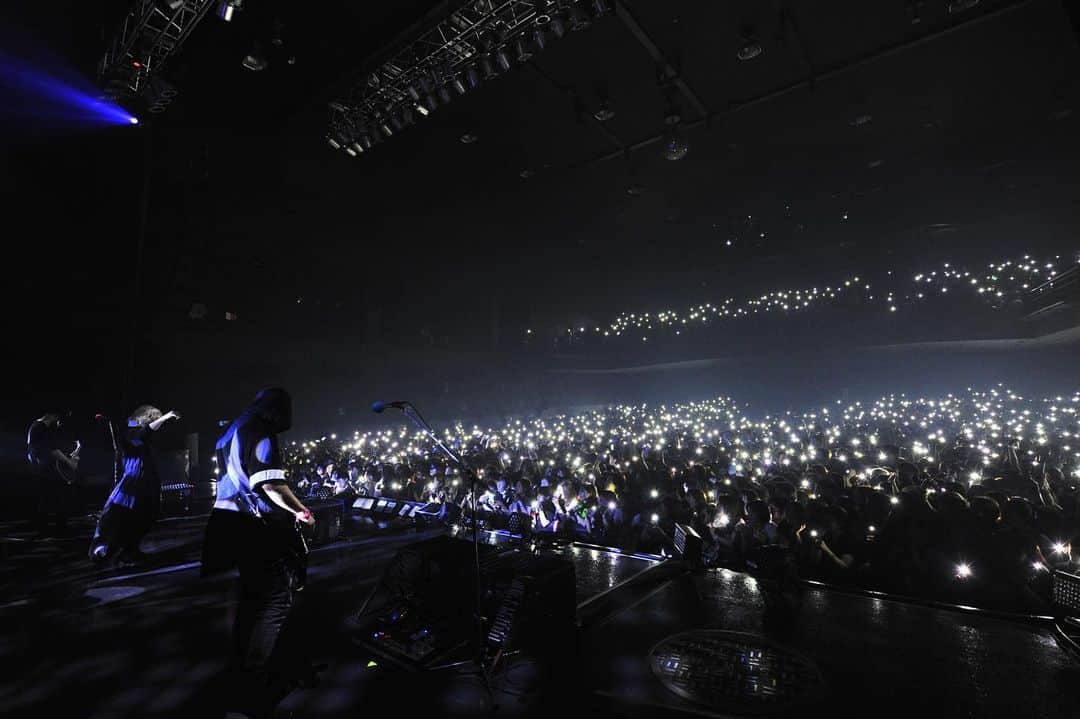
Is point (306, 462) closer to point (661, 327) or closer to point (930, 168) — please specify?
point (930, 168)

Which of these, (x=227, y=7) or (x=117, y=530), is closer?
(x=227, y=7)

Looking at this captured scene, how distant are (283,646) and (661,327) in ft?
96.2

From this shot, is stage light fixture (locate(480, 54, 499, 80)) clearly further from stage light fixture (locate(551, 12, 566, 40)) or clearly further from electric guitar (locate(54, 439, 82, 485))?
electric guitar (locate(54, 439, 82, 485))

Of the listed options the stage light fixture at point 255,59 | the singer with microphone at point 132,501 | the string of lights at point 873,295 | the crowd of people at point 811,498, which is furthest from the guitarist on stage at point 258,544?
the string of lights at point 873,295

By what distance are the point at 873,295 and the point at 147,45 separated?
30.7 meters

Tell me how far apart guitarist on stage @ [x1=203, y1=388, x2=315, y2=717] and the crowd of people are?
12.2 feet

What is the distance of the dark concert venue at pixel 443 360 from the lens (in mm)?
3471

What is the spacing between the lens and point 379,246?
17828mm

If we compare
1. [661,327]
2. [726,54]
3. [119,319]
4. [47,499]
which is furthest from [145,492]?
[661,327]

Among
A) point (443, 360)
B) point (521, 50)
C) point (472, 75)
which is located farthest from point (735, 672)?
point (443, 360)

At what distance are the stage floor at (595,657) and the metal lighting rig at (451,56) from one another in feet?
23.7

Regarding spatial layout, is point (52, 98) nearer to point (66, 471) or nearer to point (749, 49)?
point (66, 471)

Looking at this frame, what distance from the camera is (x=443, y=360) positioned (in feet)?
75.6

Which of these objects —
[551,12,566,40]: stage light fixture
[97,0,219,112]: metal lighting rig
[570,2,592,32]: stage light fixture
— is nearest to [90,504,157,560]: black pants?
[97,0,219,112]: metal lighting rig
